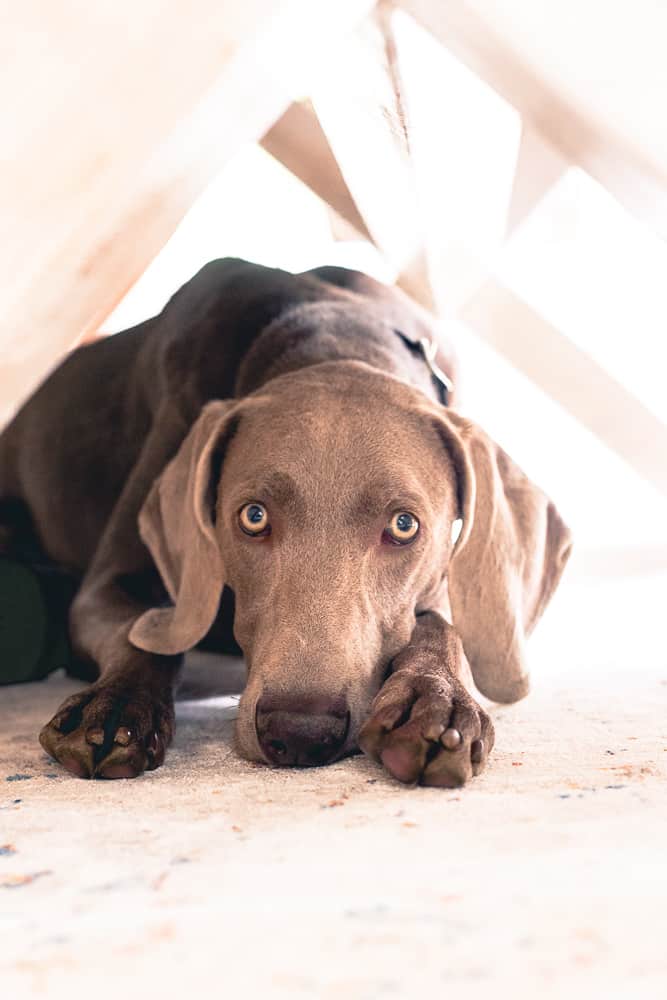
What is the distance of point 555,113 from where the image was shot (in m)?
2.52

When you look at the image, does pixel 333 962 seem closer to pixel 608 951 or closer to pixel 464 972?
pixel 464 972

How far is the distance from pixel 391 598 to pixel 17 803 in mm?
769

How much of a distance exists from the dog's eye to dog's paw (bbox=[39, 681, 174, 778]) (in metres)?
0.52

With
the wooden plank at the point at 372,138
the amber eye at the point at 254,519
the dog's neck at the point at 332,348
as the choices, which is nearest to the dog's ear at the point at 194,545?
the amber eye at the point at 254,519

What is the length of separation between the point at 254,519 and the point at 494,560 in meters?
0.49

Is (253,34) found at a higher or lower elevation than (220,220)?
higher

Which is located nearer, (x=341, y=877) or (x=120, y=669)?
(x=341, y=877)

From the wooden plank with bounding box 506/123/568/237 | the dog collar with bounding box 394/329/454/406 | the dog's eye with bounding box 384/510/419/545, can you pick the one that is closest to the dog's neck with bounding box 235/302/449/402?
the dog collar with bounding box 394/329/454/406

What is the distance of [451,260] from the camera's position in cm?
338

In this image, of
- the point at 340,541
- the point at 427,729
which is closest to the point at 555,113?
the point at 340,541

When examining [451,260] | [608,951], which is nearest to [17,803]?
[608,951]

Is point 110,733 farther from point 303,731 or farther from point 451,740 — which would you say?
point 451,740

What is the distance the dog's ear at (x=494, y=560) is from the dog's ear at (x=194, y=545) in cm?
47

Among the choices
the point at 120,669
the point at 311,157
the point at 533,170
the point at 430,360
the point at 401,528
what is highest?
the point at 533,170
